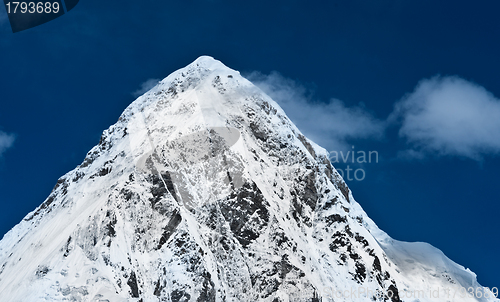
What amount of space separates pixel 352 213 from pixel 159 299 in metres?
54.3

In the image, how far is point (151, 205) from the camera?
86.2m

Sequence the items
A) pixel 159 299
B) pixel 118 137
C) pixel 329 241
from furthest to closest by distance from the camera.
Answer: pixel 118 137 → pixel 329 241 → pixel 159 299

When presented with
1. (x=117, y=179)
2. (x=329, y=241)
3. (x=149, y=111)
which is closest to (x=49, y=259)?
(x=117, y=179)

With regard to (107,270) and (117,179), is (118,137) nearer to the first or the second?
(117,179)

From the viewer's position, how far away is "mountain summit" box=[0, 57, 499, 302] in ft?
252

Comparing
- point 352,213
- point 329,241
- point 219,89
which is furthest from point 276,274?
point 219,89

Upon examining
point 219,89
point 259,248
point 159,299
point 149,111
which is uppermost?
point 219,89

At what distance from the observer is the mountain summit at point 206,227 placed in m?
76.9

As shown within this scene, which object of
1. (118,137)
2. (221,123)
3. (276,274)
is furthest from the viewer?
(118,137)

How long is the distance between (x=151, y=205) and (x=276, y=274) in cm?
2776

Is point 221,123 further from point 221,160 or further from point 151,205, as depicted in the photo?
point 151,205

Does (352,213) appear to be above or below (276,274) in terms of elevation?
above

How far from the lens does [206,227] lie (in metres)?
84.6

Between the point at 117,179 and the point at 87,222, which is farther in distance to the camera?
the point at 117,179
